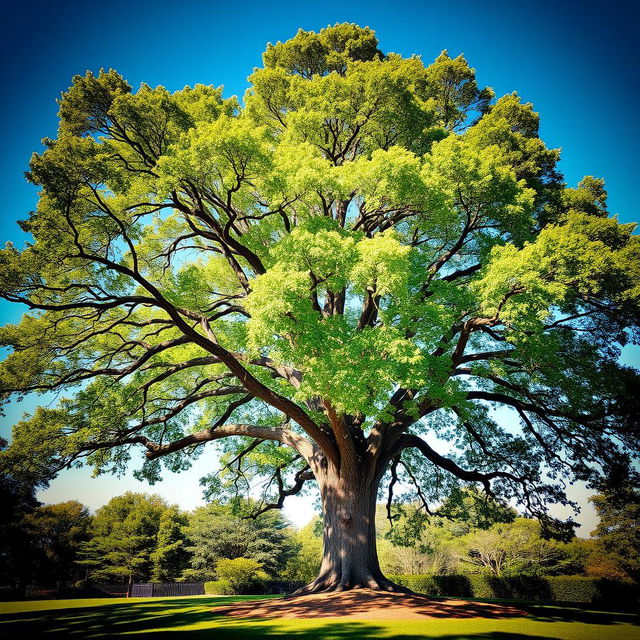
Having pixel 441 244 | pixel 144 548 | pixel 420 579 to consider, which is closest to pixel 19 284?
pixel 441 244

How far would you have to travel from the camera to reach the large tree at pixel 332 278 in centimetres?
799

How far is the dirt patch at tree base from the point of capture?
739 centimetres

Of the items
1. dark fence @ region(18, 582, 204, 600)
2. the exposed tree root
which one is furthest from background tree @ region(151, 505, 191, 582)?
the exposed tree root

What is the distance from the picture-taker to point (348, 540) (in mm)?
10117

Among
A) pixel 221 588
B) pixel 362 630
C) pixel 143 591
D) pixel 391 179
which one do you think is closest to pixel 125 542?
pixel 143 591

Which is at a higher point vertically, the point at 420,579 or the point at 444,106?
the point at 444,106

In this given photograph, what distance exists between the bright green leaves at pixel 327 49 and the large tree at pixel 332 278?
57mm

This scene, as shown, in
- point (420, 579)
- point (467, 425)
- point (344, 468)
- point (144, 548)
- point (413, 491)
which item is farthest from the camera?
point (144, 548)

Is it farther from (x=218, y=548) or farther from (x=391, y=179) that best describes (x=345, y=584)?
(x=218, y=548)

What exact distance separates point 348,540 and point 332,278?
22.7 ft

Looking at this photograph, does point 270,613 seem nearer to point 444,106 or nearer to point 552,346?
point 552,346

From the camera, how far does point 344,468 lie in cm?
1057

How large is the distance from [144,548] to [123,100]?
1426 inches

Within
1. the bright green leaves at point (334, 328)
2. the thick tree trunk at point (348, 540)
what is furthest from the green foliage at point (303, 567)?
the bright green leaves at point (334, 328)
